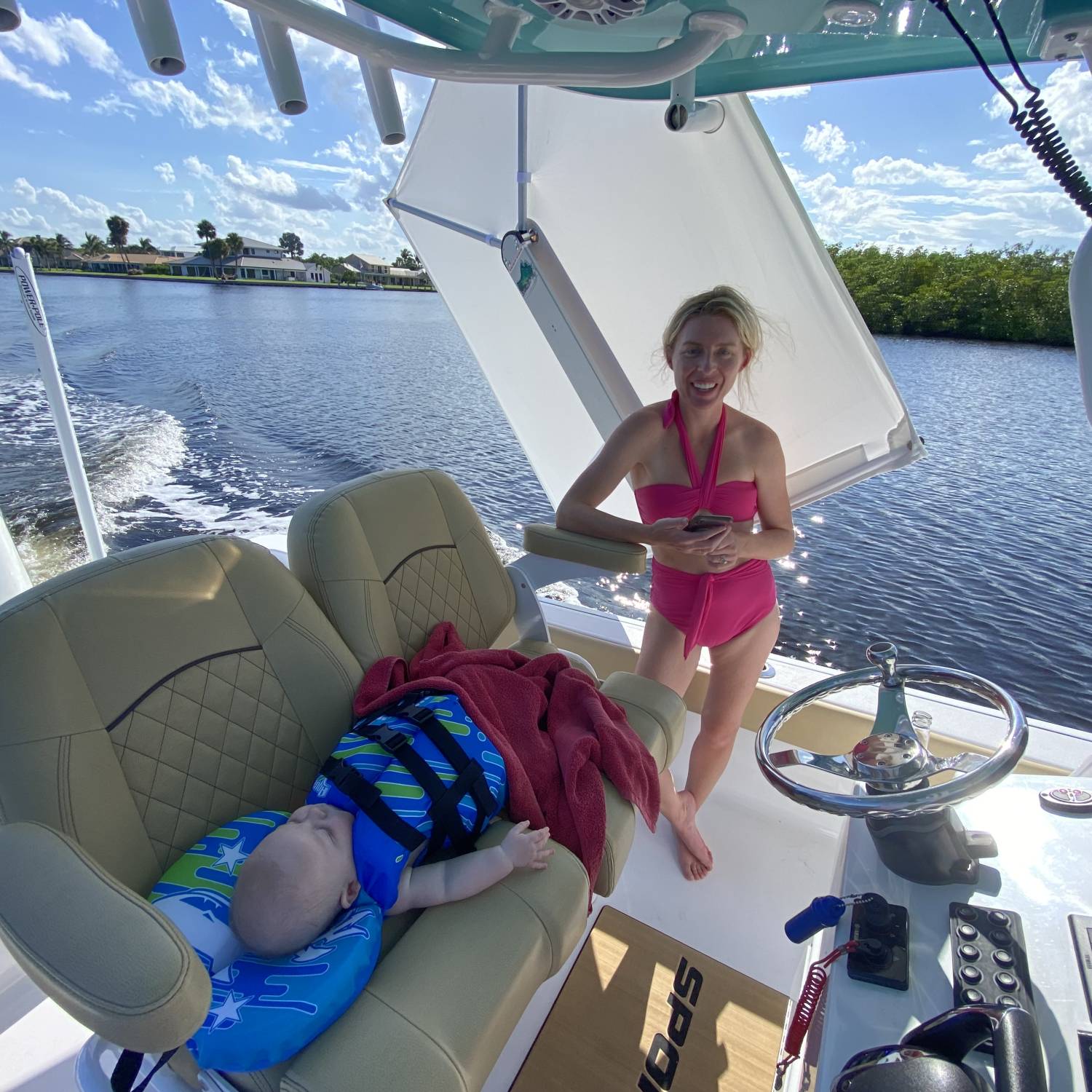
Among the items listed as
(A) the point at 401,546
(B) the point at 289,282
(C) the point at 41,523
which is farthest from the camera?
(B) the point at 289,282

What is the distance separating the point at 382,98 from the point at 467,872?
127 centimetres

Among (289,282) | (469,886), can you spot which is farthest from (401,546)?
(289,282)

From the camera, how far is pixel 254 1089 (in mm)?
855

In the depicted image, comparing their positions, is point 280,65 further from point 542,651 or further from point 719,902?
point 719,902

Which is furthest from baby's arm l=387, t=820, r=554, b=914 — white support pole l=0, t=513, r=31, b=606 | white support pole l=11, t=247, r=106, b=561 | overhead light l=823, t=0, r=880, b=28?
white support pole l=11, t=247, r=106, b=561

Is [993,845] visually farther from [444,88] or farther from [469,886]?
[444,88]

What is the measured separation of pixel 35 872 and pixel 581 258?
2.18m

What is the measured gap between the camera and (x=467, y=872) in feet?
3.56

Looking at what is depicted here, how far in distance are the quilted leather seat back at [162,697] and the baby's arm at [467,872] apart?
31cm

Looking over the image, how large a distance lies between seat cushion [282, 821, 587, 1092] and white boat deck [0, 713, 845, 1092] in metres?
0.47

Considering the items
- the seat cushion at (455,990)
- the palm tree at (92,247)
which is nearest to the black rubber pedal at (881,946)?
the seat cushion at (455,990)

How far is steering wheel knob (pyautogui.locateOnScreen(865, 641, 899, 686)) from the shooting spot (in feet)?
3.02

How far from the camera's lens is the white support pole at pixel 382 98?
1.10 meters

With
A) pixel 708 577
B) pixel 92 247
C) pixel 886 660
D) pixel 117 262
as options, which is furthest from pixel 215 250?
pixel 886 660
